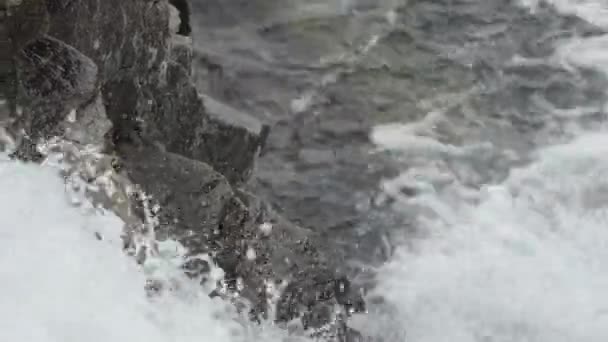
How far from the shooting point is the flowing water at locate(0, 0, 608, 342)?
438 cm

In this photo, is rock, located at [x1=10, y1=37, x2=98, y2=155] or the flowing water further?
rock, located at [x1=10, y1=37, x2=98, y2=155]

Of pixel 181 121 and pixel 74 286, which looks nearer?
pixel 74 286

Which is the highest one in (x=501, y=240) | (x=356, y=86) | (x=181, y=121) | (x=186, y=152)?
(x=356, y=86)

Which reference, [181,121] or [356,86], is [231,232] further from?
[356,86]

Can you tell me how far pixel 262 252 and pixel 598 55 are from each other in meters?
2.55

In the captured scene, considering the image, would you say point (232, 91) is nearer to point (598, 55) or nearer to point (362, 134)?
point (362, 134)

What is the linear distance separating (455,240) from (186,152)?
5.67 feet

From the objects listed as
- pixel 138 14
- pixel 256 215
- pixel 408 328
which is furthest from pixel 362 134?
pixel 138 14

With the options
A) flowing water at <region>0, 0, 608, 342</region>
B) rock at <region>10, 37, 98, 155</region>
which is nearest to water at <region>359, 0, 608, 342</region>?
flowing water at <region>0, 0, 608, 342</region>

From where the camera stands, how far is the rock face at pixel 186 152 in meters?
4.75

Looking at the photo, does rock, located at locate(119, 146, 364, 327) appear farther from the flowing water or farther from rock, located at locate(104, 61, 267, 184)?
the flowing water

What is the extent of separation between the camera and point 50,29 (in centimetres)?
456

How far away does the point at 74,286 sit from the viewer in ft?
14.3

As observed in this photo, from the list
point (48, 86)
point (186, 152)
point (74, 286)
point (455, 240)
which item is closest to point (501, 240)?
point (455, 240)
